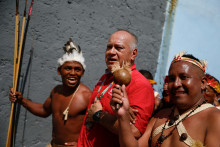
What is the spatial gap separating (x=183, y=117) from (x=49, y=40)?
3.04m

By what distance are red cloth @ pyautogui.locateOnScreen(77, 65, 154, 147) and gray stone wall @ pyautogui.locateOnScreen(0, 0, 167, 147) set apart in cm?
161

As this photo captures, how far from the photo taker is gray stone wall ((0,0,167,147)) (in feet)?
12.6

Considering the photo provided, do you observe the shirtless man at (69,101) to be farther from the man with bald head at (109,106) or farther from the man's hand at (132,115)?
the man's hand at (132,115)

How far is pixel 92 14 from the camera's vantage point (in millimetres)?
4492

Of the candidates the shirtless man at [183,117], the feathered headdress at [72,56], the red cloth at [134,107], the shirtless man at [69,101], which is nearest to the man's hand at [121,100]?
the shirtless man at [183,117]

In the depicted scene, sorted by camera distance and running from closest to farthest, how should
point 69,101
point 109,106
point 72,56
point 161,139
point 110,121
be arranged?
point 161,139, point 110,121, point 109,106, point 69,101, point 72,56

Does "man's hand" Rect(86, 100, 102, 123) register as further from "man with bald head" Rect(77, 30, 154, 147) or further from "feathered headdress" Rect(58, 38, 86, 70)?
"feathered headdress" Rect(58, 38, 86, 70)

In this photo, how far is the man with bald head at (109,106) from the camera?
2047 millimetres

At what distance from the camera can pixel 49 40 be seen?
4.12 meters

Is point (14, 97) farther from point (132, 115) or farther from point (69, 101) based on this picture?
point (132, 115)

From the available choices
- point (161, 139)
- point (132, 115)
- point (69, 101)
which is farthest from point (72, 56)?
point (161, 139)

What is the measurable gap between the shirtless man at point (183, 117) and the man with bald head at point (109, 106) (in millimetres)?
138

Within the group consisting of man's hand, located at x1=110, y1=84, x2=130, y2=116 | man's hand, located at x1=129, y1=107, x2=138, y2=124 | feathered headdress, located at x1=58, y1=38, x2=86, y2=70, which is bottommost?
man's hand, located at x1=129, y1=107, x2=138, y2=124

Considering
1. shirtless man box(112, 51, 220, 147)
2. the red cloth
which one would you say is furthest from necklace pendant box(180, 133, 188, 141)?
the red cloth
